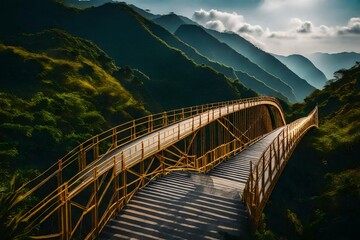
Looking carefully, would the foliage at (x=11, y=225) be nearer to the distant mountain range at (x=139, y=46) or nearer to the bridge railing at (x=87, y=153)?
the bridge railing at (x=87, y=153)

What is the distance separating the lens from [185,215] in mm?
10914

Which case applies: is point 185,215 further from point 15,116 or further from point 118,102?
point 118,102

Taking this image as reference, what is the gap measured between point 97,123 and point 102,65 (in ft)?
101

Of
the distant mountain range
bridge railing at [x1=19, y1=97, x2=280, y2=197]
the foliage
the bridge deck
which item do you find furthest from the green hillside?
the distant mountain range

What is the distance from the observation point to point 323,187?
29.0m

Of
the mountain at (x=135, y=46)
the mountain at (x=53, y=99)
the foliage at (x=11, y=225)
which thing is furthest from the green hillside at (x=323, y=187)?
the mountain at (x=135, y=46)

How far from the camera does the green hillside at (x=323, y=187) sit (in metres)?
16.7

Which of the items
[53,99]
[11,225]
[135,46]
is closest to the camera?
[11,225]

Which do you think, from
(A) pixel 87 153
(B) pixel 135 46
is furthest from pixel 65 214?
(B) pixel 135 46

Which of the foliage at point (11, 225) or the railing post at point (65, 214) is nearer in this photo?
the foliage at point (11, 225)

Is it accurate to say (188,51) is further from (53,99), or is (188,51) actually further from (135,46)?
(53,99)

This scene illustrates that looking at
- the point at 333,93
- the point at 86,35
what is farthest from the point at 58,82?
the point at 86,35

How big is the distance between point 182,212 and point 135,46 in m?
101

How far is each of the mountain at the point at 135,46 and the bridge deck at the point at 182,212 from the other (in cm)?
5782
